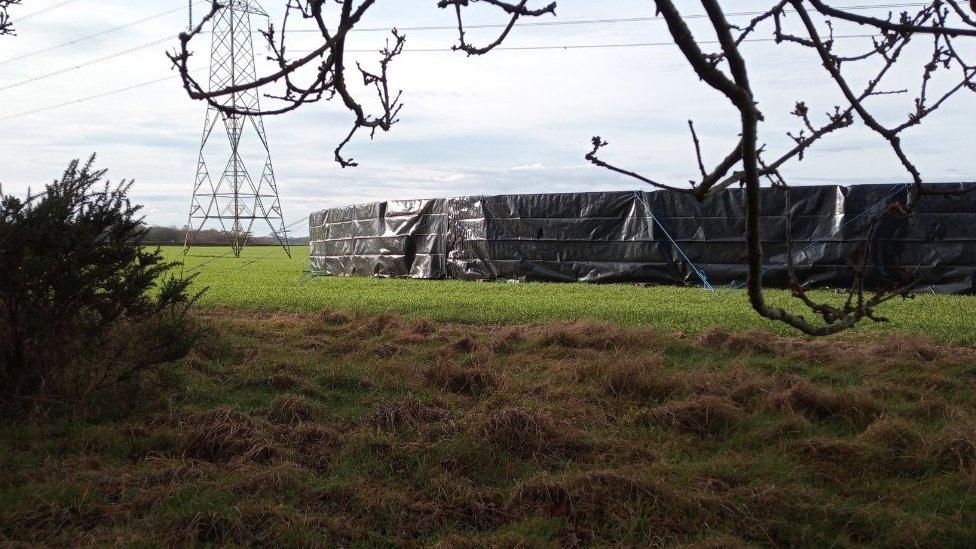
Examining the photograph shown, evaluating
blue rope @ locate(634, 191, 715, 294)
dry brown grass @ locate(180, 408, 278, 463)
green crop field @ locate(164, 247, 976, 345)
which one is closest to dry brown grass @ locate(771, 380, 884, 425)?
dry brown grass @ locate(180, 408, 278, 463)

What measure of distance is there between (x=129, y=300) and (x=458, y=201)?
13.8 m

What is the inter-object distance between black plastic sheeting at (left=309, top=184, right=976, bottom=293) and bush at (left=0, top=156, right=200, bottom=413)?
31.8 ft

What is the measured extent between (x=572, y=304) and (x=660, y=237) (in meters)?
4.59

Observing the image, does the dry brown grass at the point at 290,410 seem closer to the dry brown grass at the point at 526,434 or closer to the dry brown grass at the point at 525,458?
the dry brown grass at the point at 525,458

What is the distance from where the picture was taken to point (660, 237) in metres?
15.2

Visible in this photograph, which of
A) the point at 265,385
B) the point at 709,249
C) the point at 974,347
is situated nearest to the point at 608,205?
the point at 709,249

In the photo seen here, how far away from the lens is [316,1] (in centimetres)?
222

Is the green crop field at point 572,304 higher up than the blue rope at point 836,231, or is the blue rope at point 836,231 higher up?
the blue rope at point 836,231

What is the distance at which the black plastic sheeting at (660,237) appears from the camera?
12859 millimetres

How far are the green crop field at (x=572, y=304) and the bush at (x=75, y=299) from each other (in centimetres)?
493

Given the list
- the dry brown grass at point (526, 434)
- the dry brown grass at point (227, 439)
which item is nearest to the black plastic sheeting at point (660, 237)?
the dry brown grass at point (526, 434)

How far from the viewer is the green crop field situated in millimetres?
8914

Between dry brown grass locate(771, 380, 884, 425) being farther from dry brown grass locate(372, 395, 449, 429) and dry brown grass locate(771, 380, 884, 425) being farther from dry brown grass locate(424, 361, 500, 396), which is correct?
dry brown grass locate(372, 395, 449, 429)

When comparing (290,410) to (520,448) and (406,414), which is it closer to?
(406,414)
